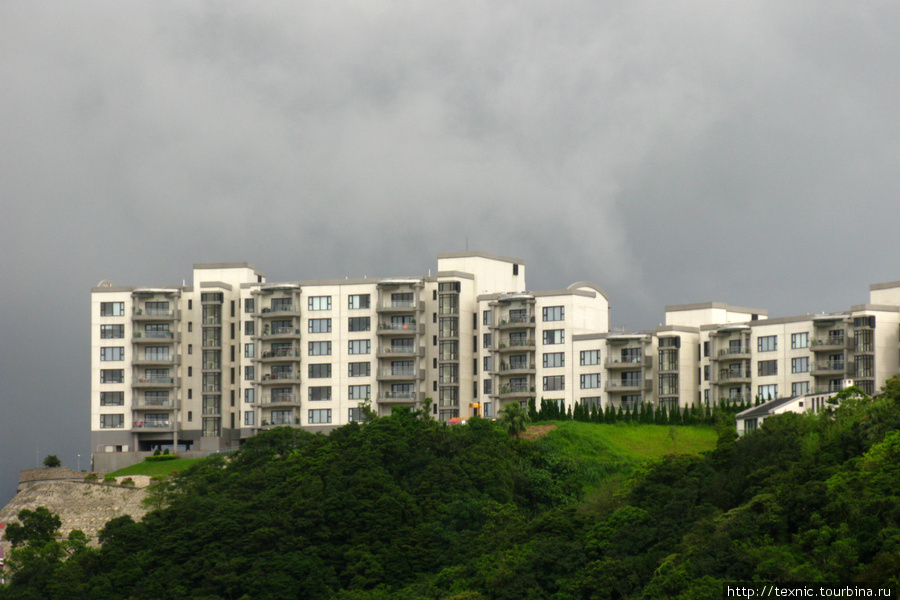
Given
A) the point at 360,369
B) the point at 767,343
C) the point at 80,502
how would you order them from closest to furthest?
the point at 80,502 < the point at 767,343 < the point at 360,369

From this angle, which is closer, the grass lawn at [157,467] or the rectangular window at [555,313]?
the grass lawn at [157,467]

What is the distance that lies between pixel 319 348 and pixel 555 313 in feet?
A: 71.8

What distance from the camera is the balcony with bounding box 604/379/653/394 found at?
123175 mm

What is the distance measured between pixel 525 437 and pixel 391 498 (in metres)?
17.7

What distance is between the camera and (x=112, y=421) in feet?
435

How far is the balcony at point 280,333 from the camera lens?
130m

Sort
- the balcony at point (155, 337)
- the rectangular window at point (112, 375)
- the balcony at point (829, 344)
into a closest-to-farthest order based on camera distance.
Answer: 1. the balcony at point (829, 344)
2. the balcony at point (155, 337)
3. the rectangular window at point (112, 375)

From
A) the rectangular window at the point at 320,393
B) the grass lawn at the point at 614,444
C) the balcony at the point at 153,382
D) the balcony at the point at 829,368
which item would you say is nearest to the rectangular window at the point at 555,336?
the grass lawn at the point at 614,444

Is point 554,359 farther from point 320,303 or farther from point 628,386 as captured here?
point 320,303

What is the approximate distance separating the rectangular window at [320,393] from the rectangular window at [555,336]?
20.4m

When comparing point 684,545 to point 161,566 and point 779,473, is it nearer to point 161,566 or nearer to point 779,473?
point 779,473

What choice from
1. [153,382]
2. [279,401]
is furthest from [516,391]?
[153,382]

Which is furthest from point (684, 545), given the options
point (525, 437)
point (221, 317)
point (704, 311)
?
point (221, 317)

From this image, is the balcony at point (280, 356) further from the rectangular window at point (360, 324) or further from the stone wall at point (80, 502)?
the stone wall at point (80, 502)
